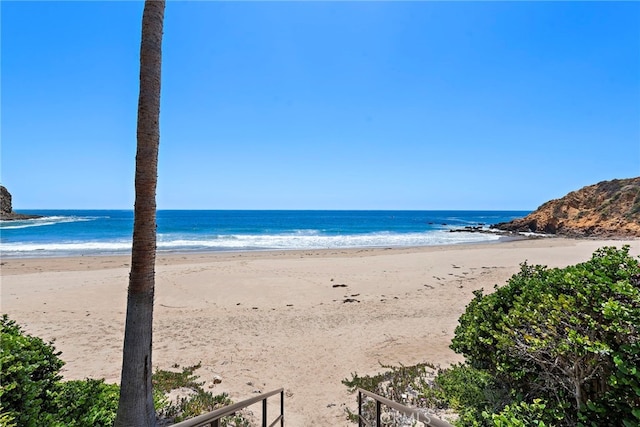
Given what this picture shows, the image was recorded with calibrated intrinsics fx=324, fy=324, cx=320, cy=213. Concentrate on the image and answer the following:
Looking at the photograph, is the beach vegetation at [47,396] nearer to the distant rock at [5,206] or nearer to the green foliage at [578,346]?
the green foliage at [578,346]

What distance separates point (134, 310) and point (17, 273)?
1898 cm

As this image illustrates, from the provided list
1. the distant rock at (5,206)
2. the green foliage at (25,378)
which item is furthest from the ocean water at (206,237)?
the green foliage at (25,378)

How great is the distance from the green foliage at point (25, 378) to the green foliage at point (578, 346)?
145 inches

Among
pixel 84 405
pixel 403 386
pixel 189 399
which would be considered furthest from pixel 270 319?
pixel 84 405

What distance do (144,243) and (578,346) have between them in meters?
3.93

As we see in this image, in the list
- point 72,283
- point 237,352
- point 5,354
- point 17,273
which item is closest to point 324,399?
point 237,352

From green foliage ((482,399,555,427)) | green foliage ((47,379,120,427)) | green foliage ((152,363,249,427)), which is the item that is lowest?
green foliage ((152,363,249,427))

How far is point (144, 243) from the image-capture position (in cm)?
331

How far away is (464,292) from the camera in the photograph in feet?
41.5

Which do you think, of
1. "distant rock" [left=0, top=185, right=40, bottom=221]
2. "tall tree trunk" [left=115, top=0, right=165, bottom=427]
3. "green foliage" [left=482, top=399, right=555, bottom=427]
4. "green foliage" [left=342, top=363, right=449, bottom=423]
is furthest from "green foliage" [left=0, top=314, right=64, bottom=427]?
"distant rock" [left=0, top=185, right=40, bottom=221]

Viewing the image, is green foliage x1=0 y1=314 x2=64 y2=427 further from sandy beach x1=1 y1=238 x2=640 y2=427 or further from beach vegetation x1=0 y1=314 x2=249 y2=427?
sandy beach x1=1 y1=238 x2=640 y2=427

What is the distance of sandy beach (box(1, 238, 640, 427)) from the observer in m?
6.51

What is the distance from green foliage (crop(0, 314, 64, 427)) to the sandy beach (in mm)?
3129

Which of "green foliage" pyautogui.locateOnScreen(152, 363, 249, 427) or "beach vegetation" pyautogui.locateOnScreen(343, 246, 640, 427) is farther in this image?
"green foliage" pyautogui.locateOnScreen(152, 363, 249, 427)
